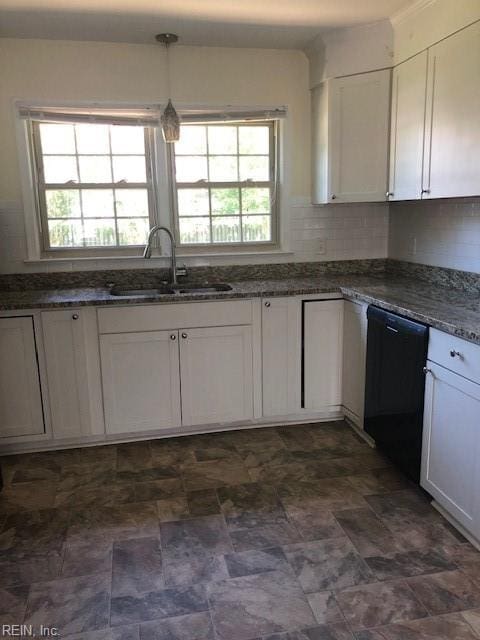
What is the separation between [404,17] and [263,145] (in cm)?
113

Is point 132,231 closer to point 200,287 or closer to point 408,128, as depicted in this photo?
point 200,287

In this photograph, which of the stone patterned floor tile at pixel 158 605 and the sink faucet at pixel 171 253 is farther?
the sink faucet at pixel 171 253

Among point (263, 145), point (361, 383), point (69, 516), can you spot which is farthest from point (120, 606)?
point (263, 145)

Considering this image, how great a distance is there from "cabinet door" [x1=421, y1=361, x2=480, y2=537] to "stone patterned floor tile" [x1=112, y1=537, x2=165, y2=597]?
124 centimetres

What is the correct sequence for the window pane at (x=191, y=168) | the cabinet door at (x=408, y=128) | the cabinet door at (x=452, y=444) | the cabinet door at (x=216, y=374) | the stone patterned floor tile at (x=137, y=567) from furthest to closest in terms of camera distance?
the window pane at (x=191, y=168) → the cabinet door at (x=216, y=374) → the cabinet door at (x=408, y=128) → the cabinet door at (x=452, y=444) → the stone patterned floor tile at (x=137, y=567)

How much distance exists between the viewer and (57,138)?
129 inches

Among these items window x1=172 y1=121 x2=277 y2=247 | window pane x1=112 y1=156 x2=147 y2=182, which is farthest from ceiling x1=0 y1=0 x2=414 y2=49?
window pane x1=112 y1=156 x2=147 y2=182

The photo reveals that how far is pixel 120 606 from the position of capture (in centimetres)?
184

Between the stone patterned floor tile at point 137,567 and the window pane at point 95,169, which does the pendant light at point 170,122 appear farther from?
the stone patterned floor tile at point 137,567

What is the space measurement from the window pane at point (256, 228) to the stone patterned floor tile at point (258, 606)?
228 centimetres

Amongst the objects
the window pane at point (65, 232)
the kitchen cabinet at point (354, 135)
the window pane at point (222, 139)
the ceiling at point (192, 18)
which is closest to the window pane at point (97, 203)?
the window pane at point (65, 232)

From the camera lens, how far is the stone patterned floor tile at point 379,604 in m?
1.76

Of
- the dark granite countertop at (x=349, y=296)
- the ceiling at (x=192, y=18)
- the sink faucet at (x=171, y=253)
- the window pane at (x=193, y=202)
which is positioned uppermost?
the ceiling at (x=192, y=18)

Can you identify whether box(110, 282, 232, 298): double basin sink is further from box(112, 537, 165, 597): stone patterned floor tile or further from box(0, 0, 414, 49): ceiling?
box(112, 537, 165, 597): stone patterned floor tile
